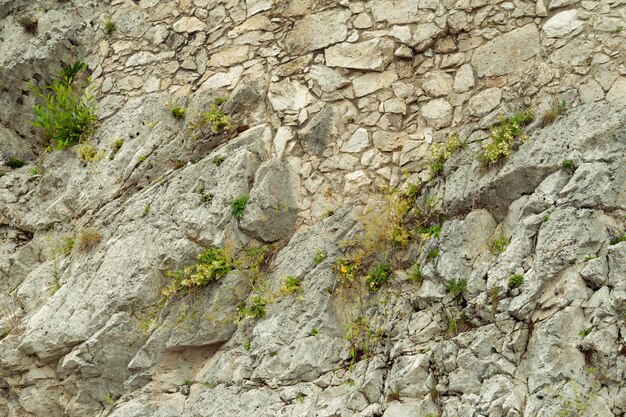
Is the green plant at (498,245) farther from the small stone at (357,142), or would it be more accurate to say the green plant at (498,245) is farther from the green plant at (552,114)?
the small stone at (357,142)

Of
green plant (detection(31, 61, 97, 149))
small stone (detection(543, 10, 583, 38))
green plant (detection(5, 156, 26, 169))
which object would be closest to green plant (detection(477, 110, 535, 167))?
small stone (detection(543, 10, 583, 38))

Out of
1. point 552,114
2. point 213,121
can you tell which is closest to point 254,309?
point 213,121

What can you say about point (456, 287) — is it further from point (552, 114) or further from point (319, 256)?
point (552, 114)

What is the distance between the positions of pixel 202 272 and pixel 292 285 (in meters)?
0.85

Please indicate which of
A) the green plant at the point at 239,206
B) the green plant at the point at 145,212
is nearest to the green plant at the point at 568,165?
the green plant at the point at 239,206

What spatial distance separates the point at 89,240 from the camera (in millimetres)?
8359

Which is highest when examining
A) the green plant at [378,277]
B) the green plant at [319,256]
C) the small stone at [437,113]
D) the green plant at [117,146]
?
the green plant at [117,146]

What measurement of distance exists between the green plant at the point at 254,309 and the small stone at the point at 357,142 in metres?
1.65

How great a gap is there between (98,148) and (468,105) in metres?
4.13

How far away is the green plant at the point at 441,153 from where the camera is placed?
7.19 meters

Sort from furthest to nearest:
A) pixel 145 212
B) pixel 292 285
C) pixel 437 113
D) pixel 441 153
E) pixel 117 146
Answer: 1. pixel 117 146
2. pixel 145 212
3. pixel 437 113
4. pixel 441 153
5. pixel 292 285

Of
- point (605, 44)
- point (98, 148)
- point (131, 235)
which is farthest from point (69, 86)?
point (605, 44)

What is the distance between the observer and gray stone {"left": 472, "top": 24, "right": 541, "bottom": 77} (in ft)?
24.6

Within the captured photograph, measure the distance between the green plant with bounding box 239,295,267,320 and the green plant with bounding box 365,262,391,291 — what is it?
3.04ft
